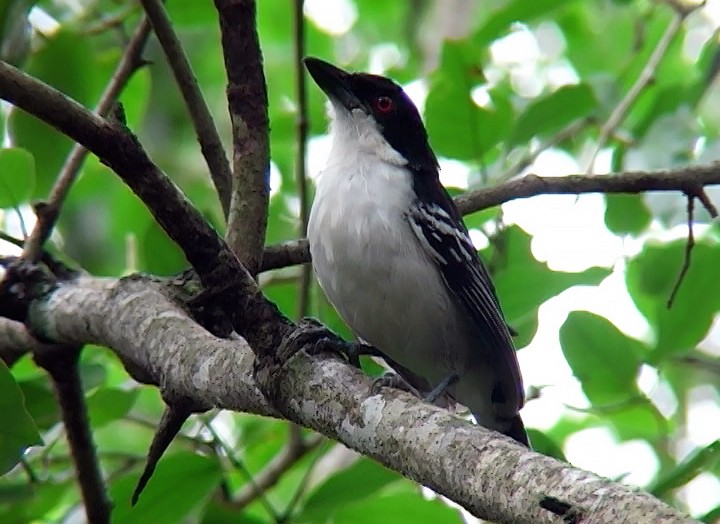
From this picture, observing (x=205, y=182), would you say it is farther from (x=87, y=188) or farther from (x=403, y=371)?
(x=403, y=371)

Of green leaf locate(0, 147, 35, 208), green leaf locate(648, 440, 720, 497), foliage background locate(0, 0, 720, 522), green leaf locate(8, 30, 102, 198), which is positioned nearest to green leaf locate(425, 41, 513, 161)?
foliage background locate(0, 0, 720, 522)

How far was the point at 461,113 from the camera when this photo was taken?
4.14m

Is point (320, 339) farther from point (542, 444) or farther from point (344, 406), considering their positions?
point (542, 444)

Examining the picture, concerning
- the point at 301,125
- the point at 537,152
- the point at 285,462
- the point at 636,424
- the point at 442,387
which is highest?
the point at 537,152

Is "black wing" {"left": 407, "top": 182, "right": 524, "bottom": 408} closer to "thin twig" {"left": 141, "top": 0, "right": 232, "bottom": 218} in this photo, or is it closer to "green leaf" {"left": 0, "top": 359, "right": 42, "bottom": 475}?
"thin twig" {"left": 141, "top": 0, "right": 232, "bottom": 218}

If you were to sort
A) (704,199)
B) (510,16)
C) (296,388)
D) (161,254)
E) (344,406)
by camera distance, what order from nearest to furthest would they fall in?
(344,406), (296,388), (704,199), (161,254), (510,16)

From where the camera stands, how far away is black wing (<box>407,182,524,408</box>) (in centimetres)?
373

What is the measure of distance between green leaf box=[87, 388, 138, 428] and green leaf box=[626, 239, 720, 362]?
6.18ft

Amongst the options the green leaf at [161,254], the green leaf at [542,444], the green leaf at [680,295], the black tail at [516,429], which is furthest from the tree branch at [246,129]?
the green leaf at [680,295]

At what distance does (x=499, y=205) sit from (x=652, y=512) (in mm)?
2280

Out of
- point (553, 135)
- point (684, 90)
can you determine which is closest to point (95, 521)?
point (553, 135)

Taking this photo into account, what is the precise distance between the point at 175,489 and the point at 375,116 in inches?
71.3

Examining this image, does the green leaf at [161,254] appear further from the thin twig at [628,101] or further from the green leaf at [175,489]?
the thin twig at [628,101]

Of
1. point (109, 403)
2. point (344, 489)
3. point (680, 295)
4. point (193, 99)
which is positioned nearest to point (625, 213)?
point (680, 295)
